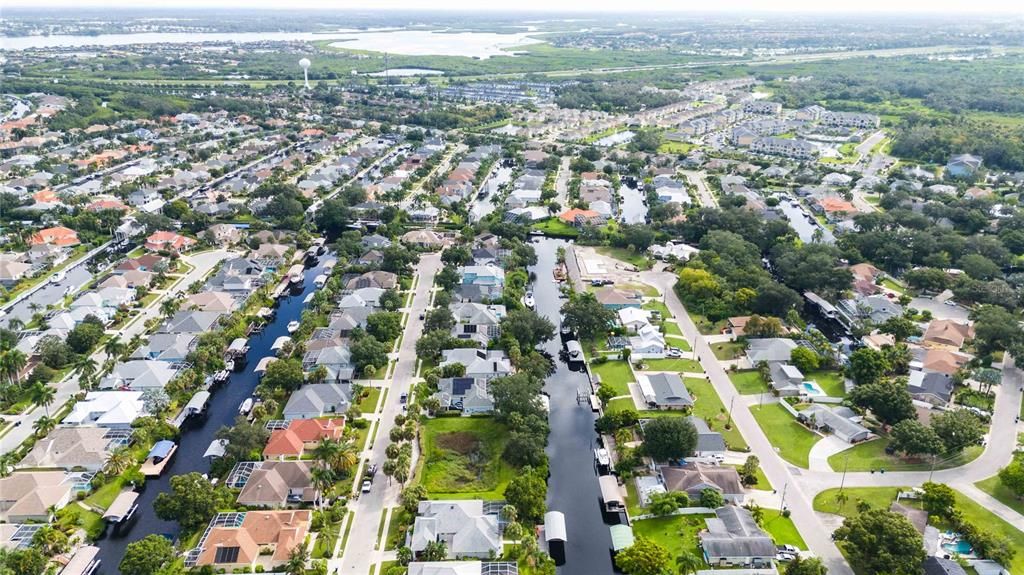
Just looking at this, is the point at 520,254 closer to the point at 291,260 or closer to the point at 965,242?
the point at 291,260

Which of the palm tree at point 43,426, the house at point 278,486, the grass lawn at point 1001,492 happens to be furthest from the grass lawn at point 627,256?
the palm tree at point 43,426

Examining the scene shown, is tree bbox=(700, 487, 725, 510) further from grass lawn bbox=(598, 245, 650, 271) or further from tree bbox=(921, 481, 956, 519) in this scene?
grass lawn bbox=(598, 245, 650, 271)

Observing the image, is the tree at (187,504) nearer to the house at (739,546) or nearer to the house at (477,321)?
the house at (477,321)

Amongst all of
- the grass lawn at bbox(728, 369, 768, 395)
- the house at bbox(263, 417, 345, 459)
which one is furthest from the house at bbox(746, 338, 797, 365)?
the house at bbox(263, 417, 345, 459)

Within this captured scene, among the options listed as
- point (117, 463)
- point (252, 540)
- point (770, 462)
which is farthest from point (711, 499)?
point (117, 463)

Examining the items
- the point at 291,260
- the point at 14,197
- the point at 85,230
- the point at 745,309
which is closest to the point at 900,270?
the point at 745,309
